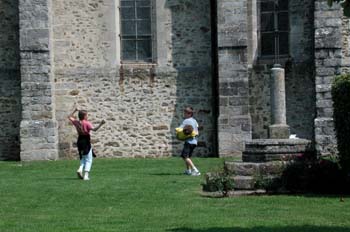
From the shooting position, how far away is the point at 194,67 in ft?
75.0

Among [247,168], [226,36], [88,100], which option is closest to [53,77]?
[88,100]

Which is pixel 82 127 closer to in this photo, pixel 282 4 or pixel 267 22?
pixel 267 22

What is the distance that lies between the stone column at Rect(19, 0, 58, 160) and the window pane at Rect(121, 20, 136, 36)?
7.49 ft

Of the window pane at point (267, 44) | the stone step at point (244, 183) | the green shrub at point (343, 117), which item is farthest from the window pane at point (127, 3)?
the green shrub at point (343, 117)

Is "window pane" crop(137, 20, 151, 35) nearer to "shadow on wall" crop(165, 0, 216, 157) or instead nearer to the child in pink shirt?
"shadow on wall" crop(165, 0, 216, 157)

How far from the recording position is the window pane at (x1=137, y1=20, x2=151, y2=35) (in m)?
23.2

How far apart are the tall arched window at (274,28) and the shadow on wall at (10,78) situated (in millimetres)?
7030

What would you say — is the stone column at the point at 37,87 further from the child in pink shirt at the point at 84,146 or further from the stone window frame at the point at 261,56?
the stone window frame at the point at 261,56

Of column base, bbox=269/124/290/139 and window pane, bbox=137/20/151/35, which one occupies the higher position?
window pane, bbox=137/20/151/35

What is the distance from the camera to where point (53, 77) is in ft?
74.0

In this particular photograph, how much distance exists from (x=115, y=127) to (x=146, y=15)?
336cm

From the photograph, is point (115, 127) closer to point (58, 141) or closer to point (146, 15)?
point (58, 141)

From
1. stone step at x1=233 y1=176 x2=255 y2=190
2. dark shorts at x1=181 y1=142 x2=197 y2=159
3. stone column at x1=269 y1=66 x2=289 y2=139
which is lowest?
stone step at x1=233 y1=176 x2=255 y2=190

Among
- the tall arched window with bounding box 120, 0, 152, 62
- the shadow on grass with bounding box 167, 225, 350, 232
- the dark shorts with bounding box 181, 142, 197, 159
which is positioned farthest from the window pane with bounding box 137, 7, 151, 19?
the shadow on grass with bounding box 167, 225, 350, 232
